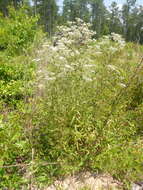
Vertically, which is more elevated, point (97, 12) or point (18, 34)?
point (97, 12)

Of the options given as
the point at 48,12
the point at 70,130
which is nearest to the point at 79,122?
the point at 70,130

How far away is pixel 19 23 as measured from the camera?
7.23m

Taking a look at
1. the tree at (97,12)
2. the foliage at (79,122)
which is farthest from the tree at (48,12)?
the foliage at (79,122)

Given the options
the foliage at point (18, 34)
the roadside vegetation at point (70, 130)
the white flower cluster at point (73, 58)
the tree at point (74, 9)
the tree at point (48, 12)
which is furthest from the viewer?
the tree at point (74, 9)

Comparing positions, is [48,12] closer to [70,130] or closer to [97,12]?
[97,12]

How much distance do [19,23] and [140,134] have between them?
564cm

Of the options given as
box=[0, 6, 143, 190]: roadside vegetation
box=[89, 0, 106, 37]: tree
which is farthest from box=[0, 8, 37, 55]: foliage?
box=[89, 0, 106, 37]: tree

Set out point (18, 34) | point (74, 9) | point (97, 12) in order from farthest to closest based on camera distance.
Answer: point (97, 12) < point (74, 9) < point (18, 34)

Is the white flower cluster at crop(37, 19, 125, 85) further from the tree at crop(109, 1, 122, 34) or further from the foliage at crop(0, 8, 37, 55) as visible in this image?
the tree at crop(109, 1, 122, 34)

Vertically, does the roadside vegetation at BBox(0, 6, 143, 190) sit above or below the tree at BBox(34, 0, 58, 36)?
below

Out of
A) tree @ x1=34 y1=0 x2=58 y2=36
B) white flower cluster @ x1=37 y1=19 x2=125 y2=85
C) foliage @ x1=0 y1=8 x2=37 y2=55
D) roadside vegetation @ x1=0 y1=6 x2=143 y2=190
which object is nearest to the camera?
roadside vegetation @ x1=0 y1=6 x2=143 y2=190

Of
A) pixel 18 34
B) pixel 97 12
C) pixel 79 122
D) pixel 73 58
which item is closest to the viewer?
pixel 79 122

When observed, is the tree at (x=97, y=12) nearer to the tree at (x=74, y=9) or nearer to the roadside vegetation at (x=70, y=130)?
the tree at (x=74, y=9)

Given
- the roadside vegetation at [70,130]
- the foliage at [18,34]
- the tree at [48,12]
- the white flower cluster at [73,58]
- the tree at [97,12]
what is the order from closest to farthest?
the roadside vegetation at [70,130] → the white flower cluster at [73,58] → the foliage at [18,34] → the tree at [48,12] → the tree at [97,12]
